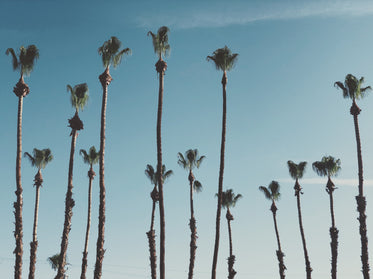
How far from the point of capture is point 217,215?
28.3m

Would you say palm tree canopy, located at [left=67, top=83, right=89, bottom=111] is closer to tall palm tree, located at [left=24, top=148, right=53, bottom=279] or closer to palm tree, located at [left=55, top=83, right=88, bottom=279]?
palm tree, located at [left=55, top=83, right=88, bottom=279]

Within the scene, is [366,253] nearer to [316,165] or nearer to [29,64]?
[316,165]

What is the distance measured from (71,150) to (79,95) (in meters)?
4.73

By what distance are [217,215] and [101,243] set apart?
804 cm

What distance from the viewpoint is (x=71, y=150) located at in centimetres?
3155

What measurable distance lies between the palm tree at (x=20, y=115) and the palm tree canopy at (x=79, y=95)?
14.3ft

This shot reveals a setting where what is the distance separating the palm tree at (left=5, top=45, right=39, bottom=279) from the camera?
26.2 meters

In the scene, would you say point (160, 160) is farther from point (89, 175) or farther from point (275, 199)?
point (275, 199)

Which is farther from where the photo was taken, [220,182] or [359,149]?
[359,149]

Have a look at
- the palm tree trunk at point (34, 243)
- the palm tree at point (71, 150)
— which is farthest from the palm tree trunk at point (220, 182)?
the palm tree trunk at point (34, 243)

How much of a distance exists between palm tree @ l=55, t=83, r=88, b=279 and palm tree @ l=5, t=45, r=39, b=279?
14.6ft

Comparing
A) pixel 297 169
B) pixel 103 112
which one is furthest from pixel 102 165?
pixel 297 169

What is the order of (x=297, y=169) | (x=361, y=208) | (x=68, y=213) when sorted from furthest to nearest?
(x=297, y=169)
(x=361, y=208)
(x=68, y=213)

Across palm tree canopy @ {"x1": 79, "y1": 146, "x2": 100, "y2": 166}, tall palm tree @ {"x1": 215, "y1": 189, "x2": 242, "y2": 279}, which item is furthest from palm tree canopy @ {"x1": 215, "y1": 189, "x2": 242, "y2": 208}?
palm tree canopy @ {"x1": 79, "y1": 146, "x2": 100, "y2": 166}
